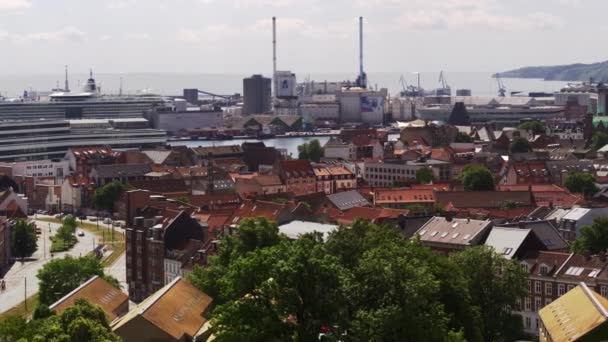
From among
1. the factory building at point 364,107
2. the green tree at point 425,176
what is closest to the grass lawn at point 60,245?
the green tree at point 425,176

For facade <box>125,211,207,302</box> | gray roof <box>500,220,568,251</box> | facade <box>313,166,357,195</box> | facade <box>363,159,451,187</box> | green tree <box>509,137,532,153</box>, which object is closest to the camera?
gray roof <box>500,220,568,251</box>

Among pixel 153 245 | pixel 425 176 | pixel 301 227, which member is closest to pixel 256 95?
pixel 425 176

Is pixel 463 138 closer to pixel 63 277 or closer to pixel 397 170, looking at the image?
pixel 397 170

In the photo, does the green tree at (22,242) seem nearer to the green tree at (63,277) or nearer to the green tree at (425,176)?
the green tree at (63,277)

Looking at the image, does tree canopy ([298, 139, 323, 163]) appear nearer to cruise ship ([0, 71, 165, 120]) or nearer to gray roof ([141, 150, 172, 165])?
gray roof ([141, 150, 172, 165])

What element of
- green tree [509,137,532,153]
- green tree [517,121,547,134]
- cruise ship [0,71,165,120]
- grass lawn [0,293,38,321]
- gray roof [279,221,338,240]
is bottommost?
grass lawn [0,293,38,321]

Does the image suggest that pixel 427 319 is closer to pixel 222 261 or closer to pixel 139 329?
pixel 139 329

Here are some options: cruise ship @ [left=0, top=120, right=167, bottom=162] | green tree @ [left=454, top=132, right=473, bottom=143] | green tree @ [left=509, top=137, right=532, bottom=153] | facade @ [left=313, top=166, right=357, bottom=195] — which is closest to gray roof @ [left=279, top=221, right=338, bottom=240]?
facade @ [left=313, top=166, right=357, bottom=195]
